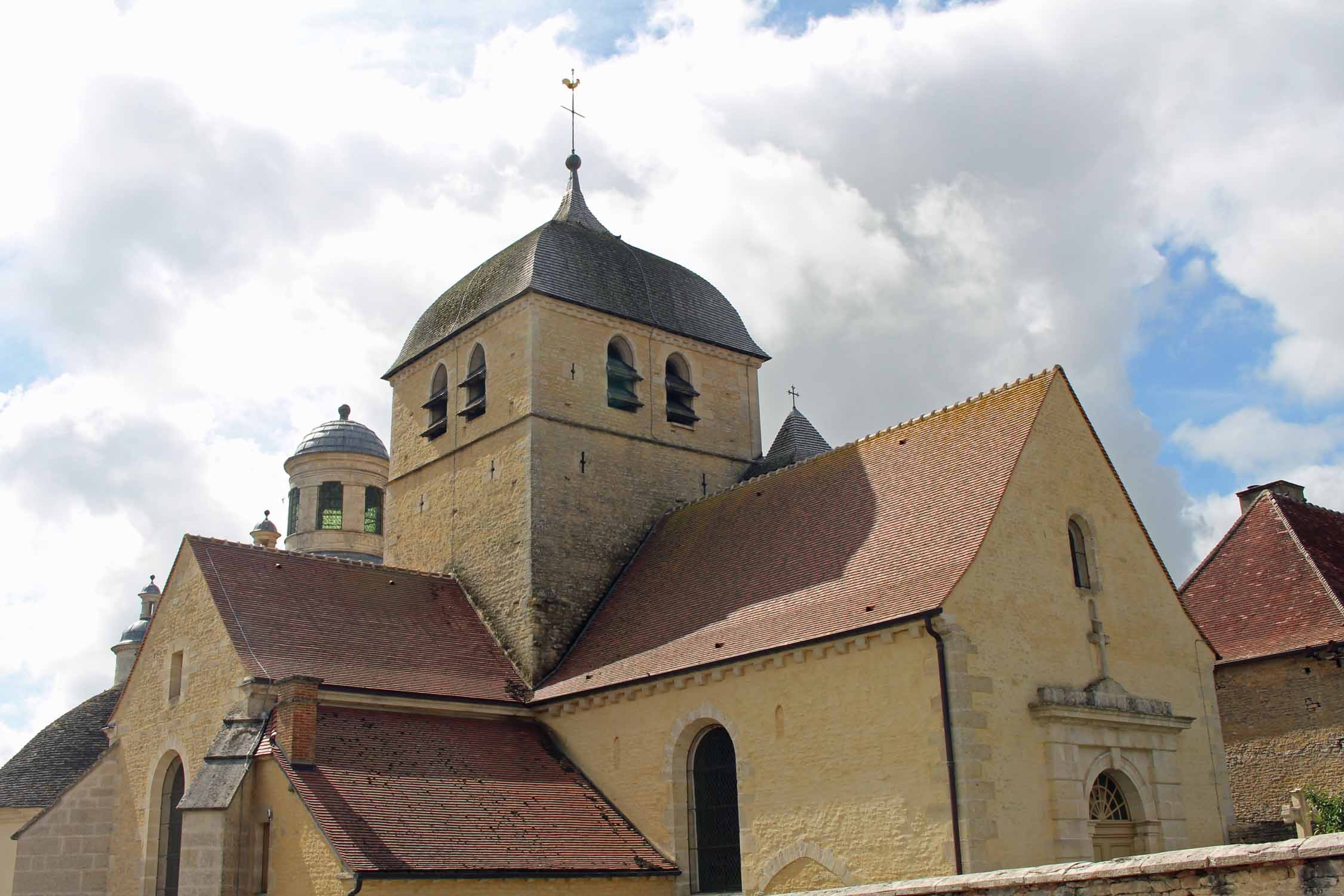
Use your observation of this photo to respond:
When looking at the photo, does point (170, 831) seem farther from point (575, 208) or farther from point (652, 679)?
point (575, 208)

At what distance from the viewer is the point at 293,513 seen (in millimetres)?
33719

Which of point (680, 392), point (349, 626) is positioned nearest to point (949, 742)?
point (349, 626)

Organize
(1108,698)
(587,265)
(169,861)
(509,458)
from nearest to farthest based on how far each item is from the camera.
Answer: (1108,698), (169,861), (509,458), (587,265)

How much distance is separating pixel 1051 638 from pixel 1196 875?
757cm

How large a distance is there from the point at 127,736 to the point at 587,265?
37.1 ft

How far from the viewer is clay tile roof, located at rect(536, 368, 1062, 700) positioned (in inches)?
596

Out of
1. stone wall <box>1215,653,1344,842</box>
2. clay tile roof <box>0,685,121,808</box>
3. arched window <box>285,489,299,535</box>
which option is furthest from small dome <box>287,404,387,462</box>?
stone wall <box>1215,653,1344,842</box>

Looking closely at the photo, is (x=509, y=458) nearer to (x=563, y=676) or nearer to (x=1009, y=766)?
(x=563, y=676)

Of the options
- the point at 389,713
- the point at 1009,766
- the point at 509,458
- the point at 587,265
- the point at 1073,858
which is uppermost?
the point at 587,265

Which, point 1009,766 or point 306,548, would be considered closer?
point 1009,766

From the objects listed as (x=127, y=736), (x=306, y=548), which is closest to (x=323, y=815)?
(x=127, y=736)

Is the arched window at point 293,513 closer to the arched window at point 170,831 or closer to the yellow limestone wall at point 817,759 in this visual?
the arched window at point 170,831

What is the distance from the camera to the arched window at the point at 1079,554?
1577 centimetres

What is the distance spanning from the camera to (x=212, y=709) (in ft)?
58.0
